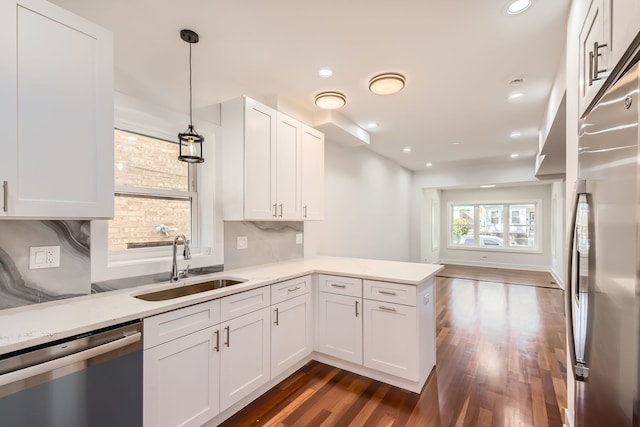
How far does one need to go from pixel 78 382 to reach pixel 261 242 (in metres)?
1.84

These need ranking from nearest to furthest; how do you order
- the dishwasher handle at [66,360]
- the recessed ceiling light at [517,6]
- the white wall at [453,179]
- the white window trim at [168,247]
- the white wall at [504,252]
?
the dishwasher handle at [66,360] → the recessed ceiling light at [517,6] → the white window trim at [168,247] → the white wall at [453,179] → the white wall at [504,252]

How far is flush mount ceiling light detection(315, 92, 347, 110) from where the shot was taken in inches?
112

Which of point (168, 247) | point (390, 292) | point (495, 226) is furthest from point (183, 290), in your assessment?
point (495, 226)

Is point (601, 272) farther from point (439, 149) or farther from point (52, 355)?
point (439, 149)

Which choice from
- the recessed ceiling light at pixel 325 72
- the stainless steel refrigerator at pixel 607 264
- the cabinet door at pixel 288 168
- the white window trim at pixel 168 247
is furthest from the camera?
the cabinet door at pixel 288 168

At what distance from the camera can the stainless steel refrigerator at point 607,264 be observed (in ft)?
2.34

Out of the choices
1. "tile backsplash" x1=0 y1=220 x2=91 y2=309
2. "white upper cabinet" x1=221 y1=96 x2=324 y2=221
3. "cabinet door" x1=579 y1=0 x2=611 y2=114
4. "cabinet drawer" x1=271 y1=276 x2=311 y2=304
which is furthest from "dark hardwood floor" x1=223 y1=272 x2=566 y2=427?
"cabinet door" x1=579 y1=0 x2=611 y2=114

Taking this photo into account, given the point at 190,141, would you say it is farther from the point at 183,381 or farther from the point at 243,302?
the point at 183,381

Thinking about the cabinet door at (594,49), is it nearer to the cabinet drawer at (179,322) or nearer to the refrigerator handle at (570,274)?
the refrigerator handle at (570,274)

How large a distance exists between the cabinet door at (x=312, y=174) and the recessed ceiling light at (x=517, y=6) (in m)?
1.89

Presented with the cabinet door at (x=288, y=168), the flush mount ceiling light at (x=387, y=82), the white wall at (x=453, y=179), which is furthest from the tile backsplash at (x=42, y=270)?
the white wall at (x=453, y=179)

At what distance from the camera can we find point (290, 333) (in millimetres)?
2484

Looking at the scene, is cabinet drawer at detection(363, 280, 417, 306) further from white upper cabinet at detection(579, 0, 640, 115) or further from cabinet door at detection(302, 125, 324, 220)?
white upper cabinet at detection(579, 0, 640, 115)

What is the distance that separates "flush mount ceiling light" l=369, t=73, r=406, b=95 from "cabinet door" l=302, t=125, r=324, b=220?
86 cm
